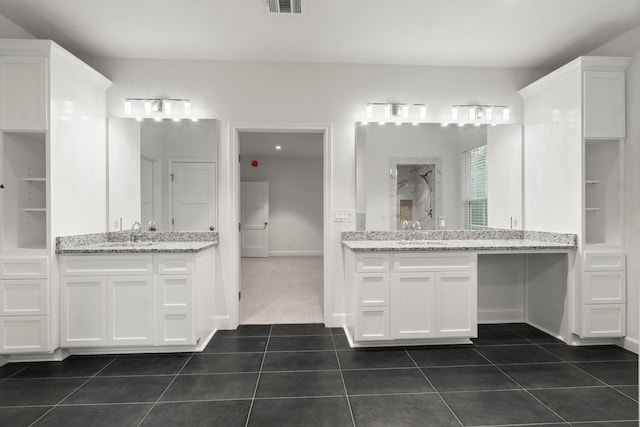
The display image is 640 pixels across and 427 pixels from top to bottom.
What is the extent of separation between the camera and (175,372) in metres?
2.50

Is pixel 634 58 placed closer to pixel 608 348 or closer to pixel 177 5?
pixel 608 348

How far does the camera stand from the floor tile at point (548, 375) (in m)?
2.31

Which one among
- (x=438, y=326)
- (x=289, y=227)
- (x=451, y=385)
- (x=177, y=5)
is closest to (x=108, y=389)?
(x=451, y=385)

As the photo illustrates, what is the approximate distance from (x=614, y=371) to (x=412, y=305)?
55.7 inches

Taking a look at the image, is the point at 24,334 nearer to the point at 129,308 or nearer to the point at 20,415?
Result: the point at 129,308

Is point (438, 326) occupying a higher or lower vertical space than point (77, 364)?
higher

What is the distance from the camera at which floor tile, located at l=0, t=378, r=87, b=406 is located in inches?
83.2

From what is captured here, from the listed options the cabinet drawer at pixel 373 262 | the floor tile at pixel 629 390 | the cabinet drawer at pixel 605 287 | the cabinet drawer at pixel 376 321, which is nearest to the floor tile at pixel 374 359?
the cabinet drawer at pixel 376 321

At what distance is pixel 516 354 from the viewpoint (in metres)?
2.81

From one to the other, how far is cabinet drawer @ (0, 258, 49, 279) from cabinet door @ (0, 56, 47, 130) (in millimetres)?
964

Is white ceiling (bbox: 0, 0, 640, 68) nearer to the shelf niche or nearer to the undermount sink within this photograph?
the shelf niche

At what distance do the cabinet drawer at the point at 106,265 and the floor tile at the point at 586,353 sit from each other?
329 centimetres

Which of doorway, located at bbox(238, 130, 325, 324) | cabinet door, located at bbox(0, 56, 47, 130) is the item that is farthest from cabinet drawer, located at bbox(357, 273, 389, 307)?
doorway, located at bbox(238, 130, 325, 324)

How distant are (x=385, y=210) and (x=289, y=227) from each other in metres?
5.76
